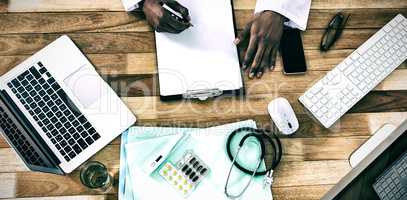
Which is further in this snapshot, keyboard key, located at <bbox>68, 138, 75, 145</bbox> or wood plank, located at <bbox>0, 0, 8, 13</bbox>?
wood plank, located at <bbox>0, 0, 8, 13</bbox>

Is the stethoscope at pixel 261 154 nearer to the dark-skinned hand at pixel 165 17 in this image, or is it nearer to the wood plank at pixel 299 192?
the wood plank at pixel 299 192

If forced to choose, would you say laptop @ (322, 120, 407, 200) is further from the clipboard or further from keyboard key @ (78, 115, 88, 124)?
keyboard key @ (78, 115, 88, 124)

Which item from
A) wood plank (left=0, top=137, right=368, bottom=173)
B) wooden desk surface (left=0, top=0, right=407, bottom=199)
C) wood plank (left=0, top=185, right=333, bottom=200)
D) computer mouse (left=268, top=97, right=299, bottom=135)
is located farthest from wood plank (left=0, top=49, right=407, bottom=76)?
wood plank (left=0, top=185, right=333, bottom=200)

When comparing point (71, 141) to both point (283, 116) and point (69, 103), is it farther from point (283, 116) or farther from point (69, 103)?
point (283, 116)

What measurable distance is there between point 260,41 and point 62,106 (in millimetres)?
592

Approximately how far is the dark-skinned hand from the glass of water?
0.42 metres

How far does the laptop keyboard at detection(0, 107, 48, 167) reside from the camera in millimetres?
1009

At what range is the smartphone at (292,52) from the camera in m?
1.20

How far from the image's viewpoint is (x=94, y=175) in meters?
1.08

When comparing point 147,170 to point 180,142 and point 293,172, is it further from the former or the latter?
point 293,172

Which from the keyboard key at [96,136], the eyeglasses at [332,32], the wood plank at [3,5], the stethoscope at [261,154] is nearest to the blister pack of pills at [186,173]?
the stethoscope at [261,154]

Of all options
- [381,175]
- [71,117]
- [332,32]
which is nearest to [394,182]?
[381,175]

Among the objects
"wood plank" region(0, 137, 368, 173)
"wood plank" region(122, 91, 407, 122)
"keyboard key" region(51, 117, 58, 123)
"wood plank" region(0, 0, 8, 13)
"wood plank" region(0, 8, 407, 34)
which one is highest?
"wood plank" region(0, 0, 8, 13)

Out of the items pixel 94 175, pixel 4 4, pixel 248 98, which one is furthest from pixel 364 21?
pixel 4 4
